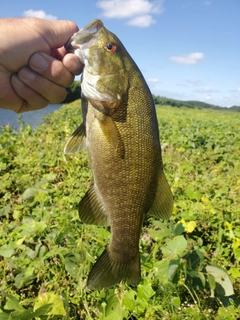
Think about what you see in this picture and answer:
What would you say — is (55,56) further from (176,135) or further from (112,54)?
(176,135)

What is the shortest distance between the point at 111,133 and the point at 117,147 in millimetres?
92

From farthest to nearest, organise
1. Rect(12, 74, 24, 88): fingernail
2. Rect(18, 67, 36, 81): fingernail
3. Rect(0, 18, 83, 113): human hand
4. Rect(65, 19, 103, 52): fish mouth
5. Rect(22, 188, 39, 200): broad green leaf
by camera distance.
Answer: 1. Rect(22, 188, 39, 200): broad green leaf
2. Rect(12, 74, 24, 88): fingernail
3. Rect(18, 67, 36, 81): fingernail
4. Rect(0, 18, 83, 113): human hand
5. Rect(65, 19, 103, 52): fish mouth

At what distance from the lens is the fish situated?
194cm

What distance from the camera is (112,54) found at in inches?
80.9

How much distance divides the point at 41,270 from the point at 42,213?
0.88 metres

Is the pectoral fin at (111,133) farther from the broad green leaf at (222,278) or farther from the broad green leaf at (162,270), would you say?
the broad green leaf at (222,278)

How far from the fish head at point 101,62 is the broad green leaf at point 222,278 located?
1.72 m

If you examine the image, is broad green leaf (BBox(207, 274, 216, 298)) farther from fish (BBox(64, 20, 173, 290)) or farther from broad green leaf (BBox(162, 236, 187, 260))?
fish (BBox(64, 20, 173, 290))

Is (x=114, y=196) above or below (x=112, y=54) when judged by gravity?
below

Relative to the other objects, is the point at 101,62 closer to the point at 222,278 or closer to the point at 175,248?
the point at 175,248

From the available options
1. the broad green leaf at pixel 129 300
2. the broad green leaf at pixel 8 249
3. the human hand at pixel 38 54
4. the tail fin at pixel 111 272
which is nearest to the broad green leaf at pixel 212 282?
the broad green leaf at pixel 129 300

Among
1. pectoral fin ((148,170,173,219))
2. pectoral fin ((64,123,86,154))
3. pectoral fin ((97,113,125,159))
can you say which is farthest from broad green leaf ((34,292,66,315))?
pectoral fin ((97,113,125,159))

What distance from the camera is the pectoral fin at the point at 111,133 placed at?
1900mm

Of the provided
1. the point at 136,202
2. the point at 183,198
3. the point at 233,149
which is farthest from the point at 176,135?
the point at 136,202
